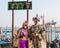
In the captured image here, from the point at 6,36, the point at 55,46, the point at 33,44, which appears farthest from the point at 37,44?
the point at 6,36

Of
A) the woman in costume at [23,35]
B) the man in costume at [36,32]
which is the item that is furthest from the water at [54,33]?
the woman in costume at [23,35]

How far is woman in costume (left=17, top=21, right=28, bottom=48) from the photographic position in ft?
9.31

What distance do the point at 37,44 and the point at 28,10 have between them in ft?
1.45

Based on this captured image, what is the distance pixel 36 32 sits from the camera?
284 centimetres

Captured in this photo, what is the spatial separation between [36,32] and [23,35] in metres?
0.17

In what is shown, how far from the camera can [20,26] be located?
9.34ft

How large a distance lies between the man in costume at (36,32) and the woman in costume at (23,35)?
0.06m

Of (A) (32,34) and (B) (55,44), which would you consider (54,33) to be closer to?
(B) (55,44)

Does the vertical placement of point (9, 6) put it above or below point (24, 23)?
above

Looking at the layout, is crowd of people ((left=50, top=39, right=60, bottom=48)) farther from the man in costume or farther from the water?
the man in costume

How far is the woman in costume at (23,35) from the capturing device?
2.84m

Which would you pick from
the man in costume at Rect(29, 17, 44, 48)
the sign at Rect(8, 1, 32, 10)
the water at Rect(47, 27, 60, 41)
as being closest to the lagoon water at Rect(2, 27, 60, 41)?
the water at Rect(47, 27, 60, 41)

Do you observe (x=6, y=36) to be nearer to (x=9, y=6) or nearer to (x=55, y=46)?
(x=9, y=6)

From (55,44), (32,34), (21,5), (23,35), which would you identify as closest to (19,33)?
(23,35)
